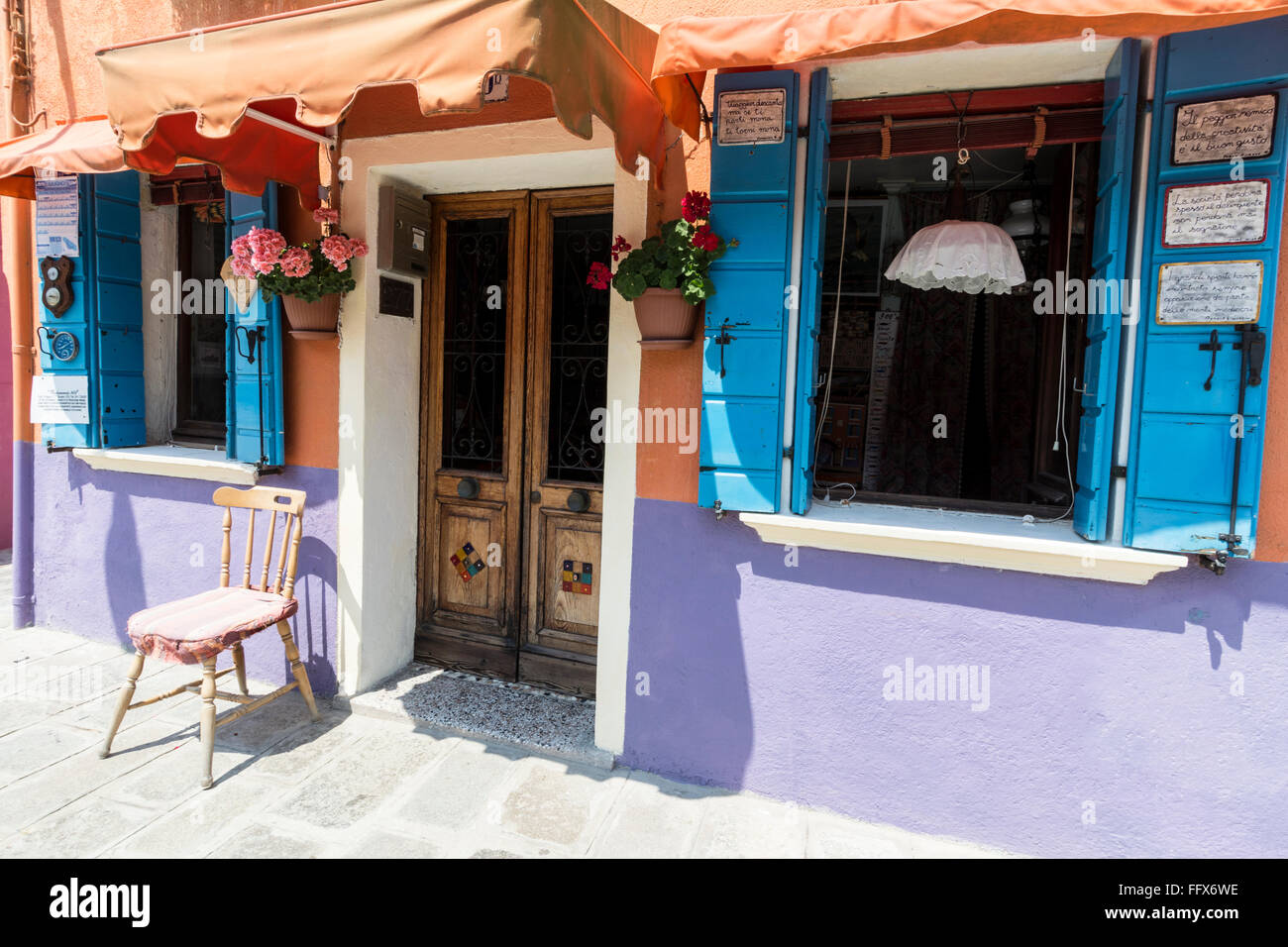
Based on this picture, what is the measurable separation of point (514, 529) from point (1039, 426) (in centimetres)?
288

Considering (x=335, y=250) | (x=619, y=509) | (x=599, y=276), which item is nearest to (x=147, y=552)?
(x=335, y=250)

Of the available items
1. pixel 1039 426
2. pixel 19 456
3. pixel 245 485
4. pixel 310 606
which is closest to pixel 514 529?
pixel 310 606

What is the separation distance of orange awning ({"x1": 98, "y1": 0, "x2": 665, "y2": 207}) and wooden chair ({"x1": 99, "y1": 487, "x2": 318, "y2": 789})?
1658mm

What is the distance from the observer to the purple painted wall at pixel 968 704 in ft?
8.48

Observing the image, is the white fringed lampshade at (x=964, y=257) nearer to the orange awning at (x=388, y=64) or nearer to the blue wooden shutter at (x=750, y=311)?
the blue wooden shutter at (x=750, y=311)

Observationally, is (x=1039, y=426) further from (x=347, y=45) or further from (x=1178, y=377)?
(x=347, y=45)

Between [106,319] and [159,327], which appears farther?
[159,327]

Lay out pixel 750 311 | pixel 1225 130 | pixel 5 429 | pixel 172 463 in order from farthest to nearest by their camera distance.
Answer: pixel 5 429 → pixel 172 463 → pixel 750 311 → pixel 1225 130

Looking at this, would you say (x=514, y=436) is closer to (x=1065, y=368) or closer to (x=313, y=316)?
(x=313, y=316)

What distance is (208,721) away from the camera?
10.5ft

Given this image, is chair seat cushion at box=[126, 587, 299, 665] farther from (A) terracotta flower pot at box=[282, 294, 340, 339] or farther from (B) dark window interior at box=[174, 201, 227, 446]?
(B) dark window interior at box=[174, 201, 227, 446]

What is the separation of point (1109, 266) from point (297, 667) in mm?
3942

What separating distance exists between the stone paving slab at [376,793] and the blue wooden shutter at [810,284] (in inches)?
53.1

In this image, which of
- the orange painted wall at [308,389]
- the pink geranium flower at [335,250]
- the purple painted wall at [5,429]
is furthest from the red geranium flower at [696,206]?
the purple painted wall at [5,429]
